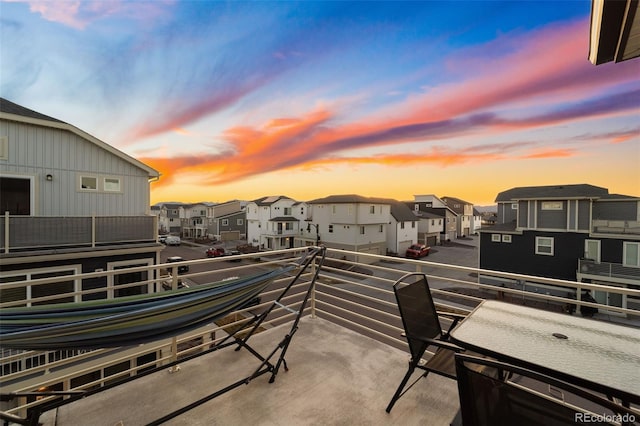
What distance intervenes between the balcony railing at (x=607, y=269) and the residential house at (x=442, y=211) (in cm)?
1808

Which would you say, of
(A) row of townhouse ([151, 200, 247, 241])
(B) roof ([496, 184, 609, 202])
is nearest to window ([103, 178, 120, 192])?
(B) roof ([496, 184, 609, 202])

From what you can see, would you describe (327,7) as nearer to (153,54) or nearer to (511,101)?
(153,54)

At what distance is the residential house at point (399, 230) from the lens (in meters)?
21.8

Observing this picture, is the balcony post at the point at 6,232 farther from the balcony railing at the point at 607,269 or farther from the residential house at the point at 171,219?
the residential house at the point at 171,219

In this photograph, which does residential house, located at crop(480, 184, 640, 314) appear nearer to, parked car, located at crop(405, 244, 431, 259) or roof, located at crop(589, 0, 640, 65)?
parked car, located at crop(405, 244, 431, 259)

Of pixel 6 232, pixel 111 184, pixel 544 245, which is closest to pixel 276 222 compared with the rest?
pixel 111 184

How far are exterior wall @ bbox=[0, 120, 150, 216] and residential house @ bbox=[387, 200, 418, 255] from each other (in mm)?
17968

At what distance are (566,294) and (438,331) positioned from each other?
14557 mm

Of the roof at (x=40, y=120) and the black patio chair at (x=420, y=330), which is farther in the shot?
the roof at (x=40, y=120)

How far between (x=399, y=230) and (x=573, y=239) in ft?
37.5

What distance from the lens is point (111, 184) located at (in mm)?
7988

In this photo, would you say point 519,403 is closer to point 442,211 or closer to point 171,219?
point 442,211

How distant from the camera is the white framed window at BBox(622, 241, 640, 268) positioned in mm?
9453

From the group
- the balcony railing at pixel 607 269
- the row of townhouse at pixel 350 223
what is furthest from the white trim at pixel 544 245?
the row of townhouse at pixel 350 223
